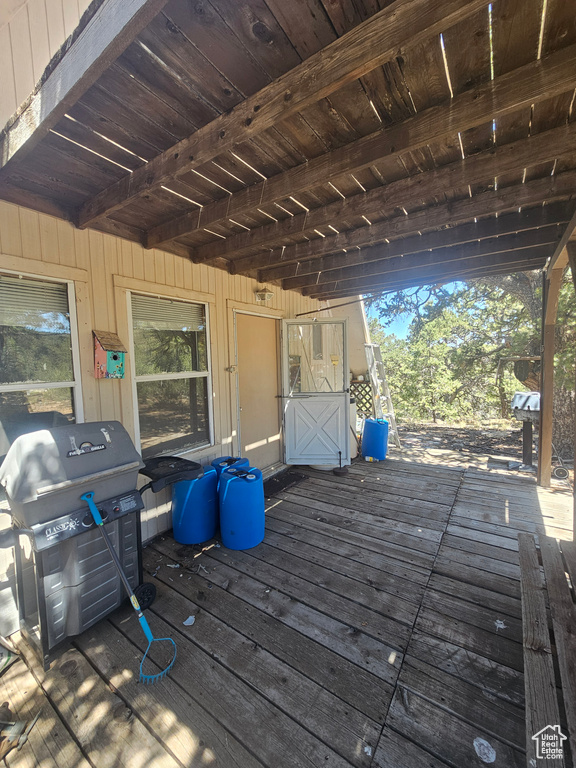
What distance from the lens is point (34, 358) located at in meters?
2.11

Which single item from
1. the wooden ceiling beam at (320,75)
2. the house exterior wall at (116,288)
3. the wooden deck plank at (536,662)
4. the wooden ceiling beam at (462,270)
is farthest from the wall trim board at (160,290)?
the wooden deck plank at (536,662)

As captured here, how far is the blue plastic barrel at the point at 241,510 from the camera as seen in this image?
254cm

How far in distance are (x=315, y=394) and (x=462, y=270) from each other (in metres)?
2.29

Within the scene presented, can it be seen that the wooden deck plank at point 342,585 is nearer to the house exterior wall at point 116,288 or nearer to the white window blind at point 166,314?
the house exterior wall at point 116,288

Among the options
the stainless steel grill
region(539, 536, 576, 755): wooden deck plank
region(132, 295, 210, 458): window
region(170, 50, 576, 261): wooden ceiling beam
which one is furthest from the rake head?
region(170, 50, 576, 261): wooden ceiling beam

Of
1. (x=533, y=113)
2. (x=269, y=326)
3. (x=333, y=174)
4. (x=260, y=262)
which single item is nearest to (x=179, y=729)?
(x=333, y=174)

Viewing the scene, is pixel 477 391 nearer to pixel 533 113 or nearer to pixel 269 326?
pixel 269 326

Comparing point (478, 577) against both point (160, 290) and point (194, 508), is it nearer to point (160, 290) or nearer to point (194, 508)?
point (194, 508)

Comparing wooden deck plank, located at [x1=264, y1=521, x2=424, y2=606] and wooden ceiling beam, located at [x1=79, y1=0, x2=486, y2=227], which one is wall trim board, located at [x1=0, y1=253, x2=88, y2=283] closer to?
wooden ceiling beam, located at [x1=79, y1=0, x2=486, y2=227]

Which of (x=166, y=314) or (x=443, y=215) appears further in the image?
(x=166, y=314)

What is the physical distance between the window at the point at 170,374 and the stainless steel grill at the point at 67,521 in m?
0.93

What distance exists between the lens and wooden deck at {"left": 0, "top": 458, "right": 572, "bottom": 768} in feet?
4.11

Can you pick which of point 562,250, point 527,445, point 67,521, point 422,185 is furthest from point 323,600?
point 527,445

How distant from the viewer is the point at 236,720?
1345 mm
